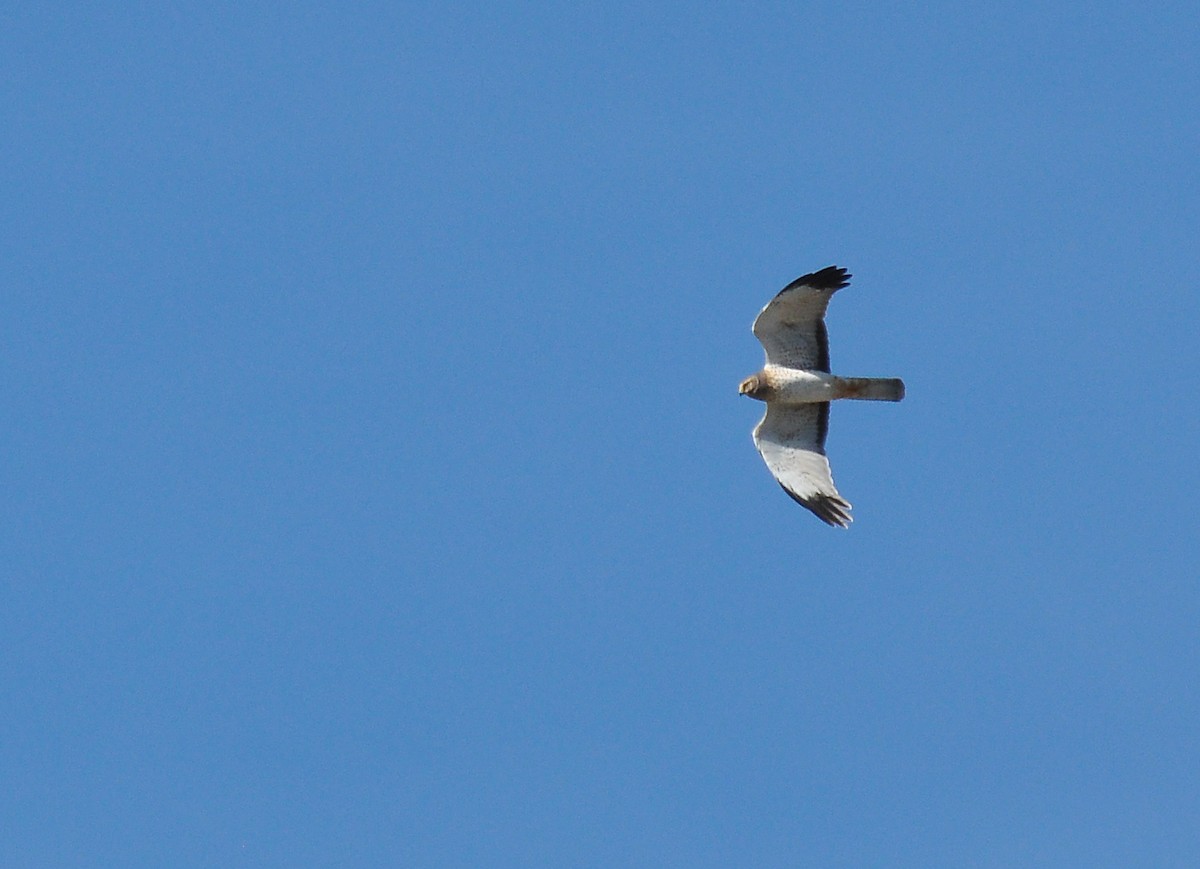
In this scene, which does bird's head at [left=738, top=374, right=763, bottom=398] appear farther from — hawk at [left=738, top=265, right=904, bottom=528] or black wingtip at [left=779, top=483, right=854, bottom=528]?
black wingtip at [left=779, top=483, right=854, bottom=528]

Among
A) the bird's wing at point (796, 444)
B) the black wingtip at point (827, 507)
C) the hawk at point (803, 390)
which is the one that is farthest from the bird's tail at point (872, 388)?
the black wingtip at point (827, 507)

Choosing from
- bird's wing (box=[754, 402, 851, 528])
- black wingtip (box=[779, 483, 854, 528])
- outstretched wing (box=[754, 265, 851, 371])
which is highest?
outstretched wing (box=[754, 265, 851, 371])

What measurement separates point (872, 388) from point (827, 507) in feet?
5.87

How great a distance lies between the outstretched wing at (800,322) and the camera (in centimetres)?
2981

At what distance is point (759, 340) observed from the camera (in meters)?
30.5

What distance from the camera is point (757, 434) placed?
30.9 metres

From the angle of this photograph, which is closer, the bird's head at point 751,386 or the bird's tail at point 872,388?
the bird's tail at point 872,388

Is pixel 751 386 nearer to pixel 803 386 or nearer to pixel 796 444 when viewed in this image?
pixel 803 386

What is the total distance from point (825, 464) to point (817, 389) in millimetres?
1217

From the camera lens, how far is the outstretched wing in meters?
29.8

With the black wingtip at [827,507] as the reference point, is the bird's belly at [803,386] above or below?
above

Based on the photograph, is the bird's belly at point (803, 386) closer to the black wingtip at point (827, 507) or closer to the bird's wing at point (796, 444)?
the bird's wing at point (796, 444)

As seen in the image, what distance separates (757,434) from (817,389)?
1.28 meters

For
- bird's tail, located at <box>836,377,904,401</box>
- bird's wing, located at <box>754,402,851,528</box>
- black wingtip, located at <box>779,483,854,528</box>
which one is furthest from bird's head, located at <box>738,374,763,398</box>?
black wingtip, located at <box>779,483,854,528</box>
